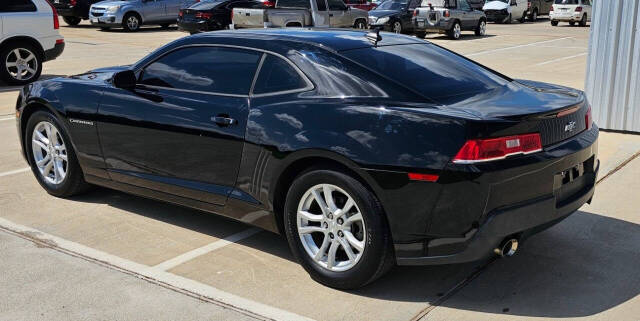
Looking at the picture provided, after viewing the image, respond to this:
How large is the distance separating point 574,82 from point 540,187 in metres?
9.57

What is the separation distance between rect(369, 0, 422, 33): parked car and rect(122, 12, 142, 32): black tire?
8.18m

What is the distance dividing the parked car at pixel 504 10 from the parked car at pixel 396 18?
10.5 m

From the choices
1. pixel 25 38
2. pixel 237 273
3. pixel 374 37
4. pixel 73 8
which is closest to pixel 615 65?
pixel 374 37

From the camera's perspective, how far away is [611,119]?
29.0 feet

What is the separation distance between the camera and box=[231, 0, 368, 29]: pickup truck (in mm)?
20766

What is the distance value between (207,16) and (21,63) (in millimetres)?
10471

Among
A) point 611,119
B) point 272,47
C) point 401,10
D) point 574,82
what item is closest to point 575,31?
point 401,10

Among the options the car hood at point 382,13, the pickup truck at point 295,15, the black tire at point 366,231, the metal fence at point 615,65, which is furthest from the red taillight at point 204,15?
the black tire at point 366,231

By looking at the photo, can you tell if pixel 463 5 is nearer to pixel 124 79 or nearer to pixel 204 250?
pixel 124 79

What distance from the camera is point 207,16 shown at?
23203mm

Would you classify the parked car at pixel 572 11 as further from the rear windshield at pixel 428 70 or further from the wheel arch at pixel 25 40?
the rear windshield at pixel 428 70

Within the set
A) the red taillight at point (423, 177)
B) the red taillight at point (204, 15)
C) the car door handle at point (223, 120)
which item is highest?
the car door handle at point (223, 120)

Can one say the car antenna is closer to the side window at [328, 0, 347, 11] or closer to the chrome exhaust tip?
the chrome exhaust tip

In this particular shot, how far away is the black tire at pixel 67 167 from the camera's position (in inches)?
234
